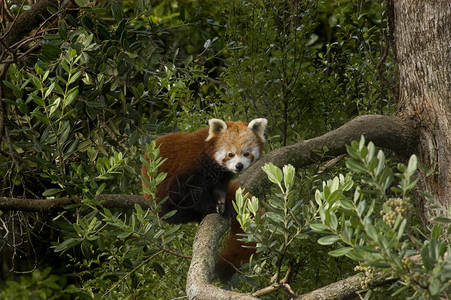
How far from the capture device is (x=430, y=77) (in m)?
2.90

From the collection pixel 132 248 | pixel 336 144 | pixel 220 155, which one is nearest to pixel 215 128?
pixel 220 155

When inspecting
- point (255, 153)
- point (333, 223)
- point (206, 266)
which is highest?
point (333, 223)

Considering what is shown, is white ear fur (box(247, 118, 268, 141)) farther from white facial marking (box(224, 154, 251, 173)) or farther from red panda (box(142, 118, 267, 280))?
white facial marking (box(224, 154, 251, 173))

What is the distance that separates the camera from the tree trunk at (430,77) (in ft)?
9.34

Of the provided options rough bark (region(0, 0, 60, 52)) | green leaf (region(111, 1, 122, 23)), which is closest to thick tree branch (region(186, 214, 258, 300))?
green leaf (region(111, 1, 122, 23))

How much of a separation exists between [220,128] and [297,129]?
712 mm

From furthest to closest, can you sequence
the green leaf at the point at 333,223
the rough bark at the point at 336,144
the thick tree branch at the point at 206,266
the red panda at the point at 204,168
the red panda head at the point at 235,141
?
the red panda head at the point at 235,141
the red panda at the point at 204,168
the rough bark at the point at 336,144
the thick tree branch at the point at 206,266
the green leaf at the point at 333,223

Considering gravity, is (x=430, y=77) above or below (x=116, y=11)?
below

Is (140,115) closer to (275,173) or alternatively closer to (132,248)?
(132,248)

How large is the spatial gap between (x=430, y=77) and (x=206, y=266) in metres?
1.47

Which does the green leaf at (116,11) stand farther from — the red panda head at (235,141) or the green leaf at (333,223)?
the green leaf at (333,223)

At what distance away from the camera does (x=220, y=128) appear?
329cm

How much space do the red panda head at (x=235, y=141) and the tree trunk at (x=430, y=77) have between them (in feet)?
2.70

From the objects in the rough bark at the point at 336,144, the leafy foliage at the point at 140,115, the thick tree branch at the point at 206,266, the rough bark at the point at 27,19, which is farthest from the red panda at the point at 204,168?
the rough bark at the point at 27,19
